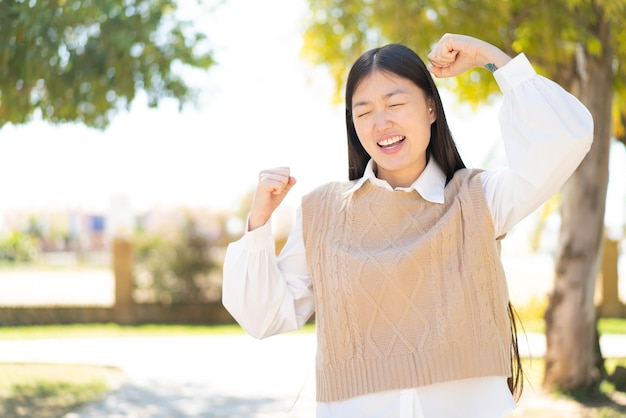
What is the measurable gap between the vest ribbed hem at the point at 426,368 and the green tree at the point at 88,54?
4.34m

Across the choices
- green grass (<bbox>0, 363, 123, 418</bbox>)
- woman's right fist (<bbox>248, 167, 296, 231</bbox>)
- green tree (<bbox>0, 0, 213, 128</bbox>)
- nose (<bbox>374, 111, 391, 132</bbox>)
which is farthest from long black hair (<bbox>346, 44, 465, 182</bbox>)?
green grass (<bbox>0, 363, 123, 418</bbox>)

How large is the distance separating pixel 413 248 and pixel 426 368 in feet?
0.98

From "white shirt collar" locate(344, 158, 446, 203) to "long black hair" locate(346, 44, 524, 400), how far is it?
0.04 meters

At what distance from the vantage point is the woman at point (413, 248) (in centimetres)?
229

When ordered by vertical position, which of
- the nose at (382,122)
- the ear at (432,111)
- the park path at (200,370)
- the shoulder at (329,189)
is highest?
the ear at (432,111)

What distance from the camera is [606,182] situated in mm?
7605

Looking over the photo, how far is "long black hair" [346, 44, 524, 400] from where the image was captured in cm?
Answer: 246

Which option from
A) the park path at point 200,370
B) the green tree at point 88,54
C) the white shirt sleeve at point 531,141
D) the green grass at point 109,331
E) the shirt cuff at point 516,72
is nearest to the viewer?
the white shirt sleeve at point 531,141

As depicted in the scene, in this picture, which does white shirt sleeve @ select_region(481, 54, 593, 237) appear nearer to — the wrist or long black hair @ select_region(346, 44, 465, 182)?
the wrist

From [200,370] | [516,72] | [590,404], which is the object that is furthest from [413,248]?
[200,370]

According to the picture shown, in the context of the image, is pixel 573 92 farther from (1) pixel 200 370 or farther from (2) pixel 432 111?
(2) pixel 432 111

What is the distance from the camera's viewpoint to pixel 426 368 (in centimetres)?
229

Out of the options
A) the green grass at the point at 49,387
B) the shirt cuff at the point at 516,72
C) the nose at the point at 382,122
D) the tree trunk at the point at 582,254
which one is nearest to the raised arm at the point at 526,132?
the shirt cuff at the point at 516,72

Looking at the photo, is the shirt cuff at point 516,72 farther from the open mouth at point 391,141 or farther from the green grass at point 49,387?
the green grass at point 49,387
